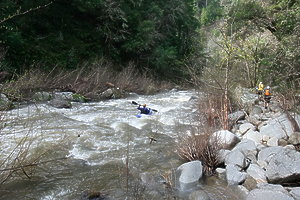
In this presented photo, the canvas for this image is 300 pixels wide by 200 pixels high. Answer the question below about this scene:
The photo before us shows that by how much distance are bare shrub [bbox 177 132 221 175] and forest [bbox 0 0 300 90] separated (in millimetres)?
1968

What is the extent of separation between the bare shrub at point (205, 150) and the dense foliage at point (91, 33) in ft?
27.3

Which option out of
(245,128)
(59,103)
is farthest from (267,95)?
(59,103)

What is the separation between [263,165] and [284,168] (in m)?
0.44

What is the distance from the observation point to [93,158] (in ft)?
15.6

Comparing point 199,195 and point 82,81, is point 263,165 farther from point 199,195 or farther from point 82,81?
point 82,81

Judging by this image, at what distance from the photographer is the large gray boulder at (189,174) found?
3.93 metres

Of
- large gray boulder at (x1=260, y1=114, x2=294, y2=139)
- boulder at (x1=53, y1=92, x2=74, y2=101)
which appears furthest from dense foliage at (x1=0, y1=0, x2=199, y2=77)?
large gray boulder at (x1=260, y1=114, x2=294, y2=139)

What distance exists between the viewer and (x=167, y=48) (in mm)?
20297

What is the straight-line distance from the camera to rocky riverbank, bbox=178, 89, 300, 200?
11.6 ft

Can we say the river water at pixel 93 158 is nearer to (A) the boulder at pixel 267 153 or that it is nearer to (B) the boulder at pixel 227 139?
(B) the boulder at pixel 227 139

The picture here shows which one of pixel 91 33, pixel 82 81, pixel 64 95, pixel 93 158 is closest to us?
pixel 93 158

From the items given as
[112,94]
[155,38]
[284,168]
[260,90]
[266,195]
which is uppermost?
[155,38]

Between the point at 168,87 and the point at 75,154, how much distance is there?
13.9 metres

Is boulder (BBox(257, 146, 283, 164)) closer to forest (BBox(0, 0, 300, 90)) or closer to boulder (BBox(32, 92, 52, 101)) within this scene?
forest (BBox(0, 0, 300, 90))
